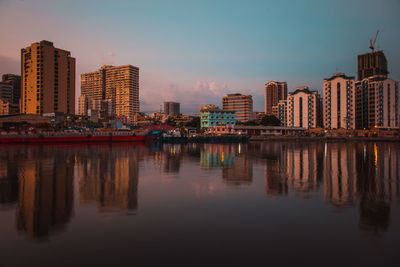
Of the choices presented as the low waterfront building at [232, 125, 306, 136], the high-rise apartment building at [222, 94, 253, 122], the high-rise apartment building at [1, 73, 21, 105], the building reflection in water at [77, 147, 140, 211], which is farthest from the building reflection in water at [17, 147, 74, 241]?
the high-rise apartment building at [1, 73, 21, 105]

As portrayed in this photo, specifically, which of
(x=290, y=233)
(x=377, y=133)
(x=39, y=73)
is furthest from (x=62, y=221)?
(x=377, y=133)

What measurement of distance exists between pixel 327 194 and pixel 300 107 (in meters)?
106

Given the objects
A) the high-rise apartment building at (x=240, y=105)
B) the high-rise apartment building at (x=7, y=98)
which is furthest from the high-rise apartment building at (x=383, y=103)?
the high-rise apartment building at (x=7, y=98)

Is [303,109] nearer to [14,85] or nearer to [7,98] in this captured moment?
[7,98]

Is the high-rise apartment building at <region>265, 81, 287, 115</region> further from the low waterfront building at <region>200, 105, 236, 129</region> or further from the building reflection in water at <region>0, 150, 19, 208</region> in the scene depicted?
the building reflection in water at <region>0, 150, 19, 208</region>

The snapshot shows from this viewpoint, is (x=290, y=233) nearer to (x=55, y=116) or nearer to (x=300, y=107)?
(x=55, y=116)

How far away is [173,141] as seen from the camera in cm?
6644

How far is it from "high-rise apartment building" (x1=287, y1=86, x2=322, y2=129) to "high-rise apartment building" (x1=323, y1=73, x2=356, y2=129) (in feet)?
16.1

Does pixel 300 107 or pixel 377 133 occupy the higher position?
pixel 300 107

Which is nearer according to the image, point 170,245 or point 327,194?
point 170,245

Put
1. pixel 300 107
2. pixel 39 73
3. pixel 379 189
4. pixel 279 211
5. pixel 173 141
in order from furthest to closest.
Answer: pixel 300 107 < pixel 39 73 < pixel 173 141 < pixel 379 189 < pixel 279 211

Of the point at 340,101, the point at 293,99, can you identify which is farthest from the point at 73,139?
the point at 340,101

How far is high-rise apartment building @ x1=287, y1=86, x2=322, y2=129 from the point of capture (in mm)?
107375

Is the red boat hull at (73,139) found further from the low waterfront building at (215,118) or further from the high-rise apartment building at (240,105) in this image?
the high-rise apartment building at (240,105)
